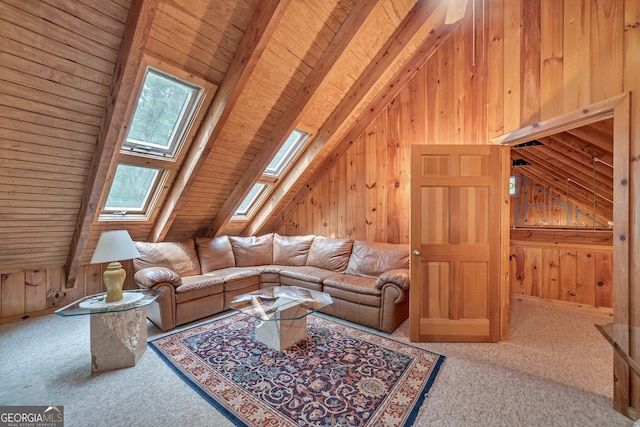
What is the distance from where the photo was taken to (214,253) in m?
3.76

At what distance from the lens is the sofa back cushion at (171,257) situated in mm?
3131

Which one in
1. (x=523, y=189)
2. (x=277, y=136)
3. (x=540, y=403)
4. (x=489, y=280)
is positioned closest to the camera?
(x=540, y=403)

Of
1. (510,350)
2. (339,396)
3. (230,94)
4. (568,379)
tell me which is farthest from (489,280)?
(230,94)

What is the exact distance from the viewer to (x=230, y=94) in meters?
2.25

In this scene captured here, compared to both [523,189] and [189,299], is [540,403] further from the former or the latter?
[523,189]

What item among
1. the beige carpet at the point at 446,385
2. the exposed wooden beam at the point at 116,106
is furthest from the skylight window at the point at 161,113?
the beige carpet at the point at 446,385

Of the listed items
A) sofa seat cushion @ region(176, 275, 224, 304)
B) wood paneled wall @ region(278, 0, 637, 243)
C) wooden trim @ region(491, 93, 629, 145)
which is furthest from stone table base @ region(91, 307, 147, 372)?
wooden trim @ region(491, 93, 629, 145)

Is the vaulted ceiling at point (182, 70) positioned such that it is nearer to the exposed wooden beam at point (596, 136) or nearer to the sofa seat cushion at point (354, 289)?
the sofa seat cushion at point (354, 289)

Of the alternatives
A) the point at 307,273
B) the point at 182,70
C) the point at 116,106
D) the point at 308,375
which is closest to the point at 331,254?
the point at 307,273

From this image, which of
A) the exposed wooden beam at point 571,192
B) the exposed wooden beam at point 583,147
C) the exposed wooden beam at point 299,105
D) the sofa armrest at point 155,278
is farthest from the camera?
the exposed wooden beam at point 571,192

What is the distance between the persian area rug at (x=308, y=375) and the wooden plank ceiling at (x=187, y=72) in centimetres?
166

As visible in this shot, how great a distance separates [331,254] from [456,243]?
1.75 meters

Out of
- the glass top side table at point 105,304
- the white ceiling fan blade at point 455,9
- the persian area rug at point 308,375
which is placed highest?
the white ceiling fan blade at point 455,9

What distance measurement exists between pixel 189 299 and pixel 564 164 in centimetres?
545
